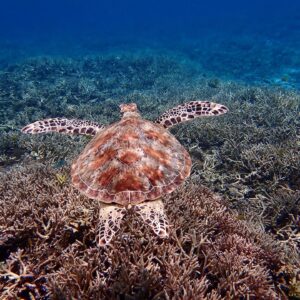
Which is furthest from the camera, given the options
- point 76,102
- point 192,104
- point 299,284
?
point 76,102

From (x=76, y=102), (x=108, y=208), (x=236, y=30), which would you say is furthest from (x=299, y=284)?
(x=236, y=30)

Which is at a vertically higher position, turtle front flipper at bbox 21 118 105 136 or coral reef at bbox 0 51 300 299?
turtle front flipper at bbox 21 118 105 136

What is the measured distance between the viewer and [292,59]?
76.0ft

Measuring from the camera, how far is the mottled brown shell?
2682 millimetres

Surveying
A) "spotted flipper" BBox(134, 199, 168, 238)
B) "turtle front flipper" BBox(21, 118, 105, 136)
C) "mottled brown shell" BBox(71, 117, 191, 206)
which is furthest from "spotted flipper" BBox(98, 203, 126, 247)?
"turtle front flipper" BBox(21, 118, 105, 136)

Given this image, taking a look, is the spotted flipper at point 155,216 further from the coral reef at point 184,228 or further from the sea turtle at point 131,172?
the coral reef at point 184,228

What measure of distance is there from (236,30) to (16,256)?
137 feet

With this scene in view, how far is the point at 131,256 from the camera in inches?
122

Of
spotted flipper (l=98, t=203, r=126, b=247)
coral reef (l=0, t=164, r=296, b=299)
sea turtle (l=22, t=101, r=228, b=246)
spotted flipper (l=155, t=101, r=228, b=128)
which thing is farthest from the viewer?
spotted flipper (l=155, t=101, r=228, b=128)

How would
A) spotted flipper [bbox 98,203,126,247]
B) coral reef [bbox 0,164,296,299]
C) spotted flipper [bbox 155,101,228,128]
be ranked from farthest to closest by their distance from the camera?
1. spotted flipper [bbox 155,101,228,128]
2. coral reef [bbox 0,164,296,299]
3. spotted flipper [bbox 98,203,126,247]

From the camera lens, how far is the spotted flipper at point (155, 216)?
97.4 inches

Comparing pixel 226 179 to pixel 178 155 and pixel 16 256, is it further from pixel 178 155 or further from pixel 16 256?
pixel 16 256

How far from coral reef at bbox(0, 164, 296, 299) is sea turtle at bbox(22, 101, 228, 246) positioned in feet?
1.87

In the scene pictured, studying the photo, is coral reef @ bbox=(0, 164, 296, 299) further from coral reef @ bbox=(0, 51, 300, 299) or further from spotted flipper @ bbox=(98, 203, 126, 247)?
spotted flipper @ bbox=(98, 203, 126, 247)
